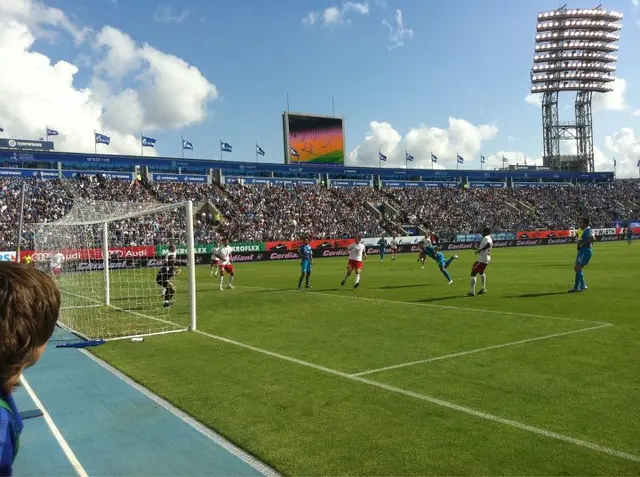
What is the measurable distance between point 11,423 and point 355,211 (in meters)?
62.6

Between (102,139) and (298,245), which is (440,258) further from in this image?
(102,139)

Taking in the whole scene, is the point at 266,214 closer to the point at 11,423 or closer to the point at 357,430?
the point at 357,430

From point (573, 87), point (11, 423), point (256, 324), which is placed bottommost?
point (256, 324)

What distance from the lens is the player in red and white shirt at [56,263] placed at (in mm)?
19953

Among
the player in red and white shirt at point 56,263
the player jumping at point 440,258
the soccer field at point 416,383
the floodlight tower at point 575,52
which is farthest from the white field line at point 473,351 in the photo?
the floodlight tower at point 575,52

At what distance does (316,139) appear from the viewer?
6681 cm

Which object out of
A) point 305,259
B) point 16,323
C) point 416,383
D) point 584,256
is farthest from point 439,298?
point 16,323

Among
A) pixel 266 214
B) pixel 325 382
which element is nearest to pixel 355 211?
pixel 266 214

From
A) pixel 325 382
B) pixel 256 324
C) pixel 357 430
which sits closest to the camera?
pixel 357 430

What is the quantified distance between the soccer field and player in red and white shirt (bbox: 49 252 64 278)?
26.3 feet

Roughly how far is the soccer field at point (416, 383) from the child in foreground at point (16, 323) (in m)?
3.49

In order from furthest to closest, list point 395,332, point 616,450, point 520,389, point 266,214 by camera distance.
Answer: point 266,214 < point 395,332 < point 520,389 < point 616,450

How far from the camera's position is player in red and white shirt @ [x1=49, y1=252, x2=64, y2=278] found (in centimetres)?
1995

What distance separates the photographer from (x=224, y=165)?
61.1 m
